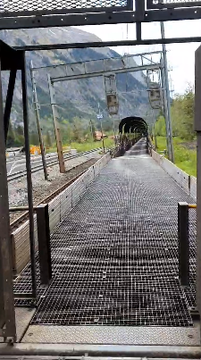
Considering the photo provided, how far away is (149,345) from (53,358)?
0.72m

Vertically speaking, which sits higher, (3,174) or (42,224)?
(3,174)

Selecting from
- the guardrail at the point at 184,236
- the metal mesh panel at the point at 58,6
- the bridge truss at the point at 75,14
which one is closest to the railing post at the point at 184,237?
the guardrail at the point at 184,236

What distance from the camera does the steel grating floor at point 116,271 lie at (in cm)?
373

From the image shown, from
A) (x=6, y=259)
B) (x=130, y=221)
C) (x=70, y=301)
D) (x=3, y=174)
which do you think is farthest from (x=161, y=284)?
(x=130, y=221)

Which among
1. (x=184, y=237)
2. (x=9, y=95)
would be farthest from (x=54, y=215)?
(x=9, y=95)

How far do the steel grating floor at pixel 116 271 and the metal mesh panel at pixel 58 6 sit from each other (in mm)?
2595

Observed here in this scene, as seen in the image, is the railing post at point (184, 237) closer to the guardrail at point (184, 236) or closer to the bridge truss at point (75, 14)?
the guardrail at point (184, 236)

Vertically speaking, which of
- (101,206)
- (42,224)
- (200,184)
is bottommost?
(101,206)

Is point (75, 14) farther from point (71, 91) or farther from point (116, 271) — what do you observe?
point (71, 91)

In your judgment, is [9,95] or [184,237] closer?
[9,95]

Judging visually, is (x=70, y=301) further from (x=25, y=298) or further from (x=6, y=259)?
(x=6, y=259)

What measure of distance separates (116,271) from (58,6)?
299 centimetres

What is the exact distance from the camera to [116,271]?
489cm

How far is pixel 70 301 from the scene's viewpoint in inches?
159
